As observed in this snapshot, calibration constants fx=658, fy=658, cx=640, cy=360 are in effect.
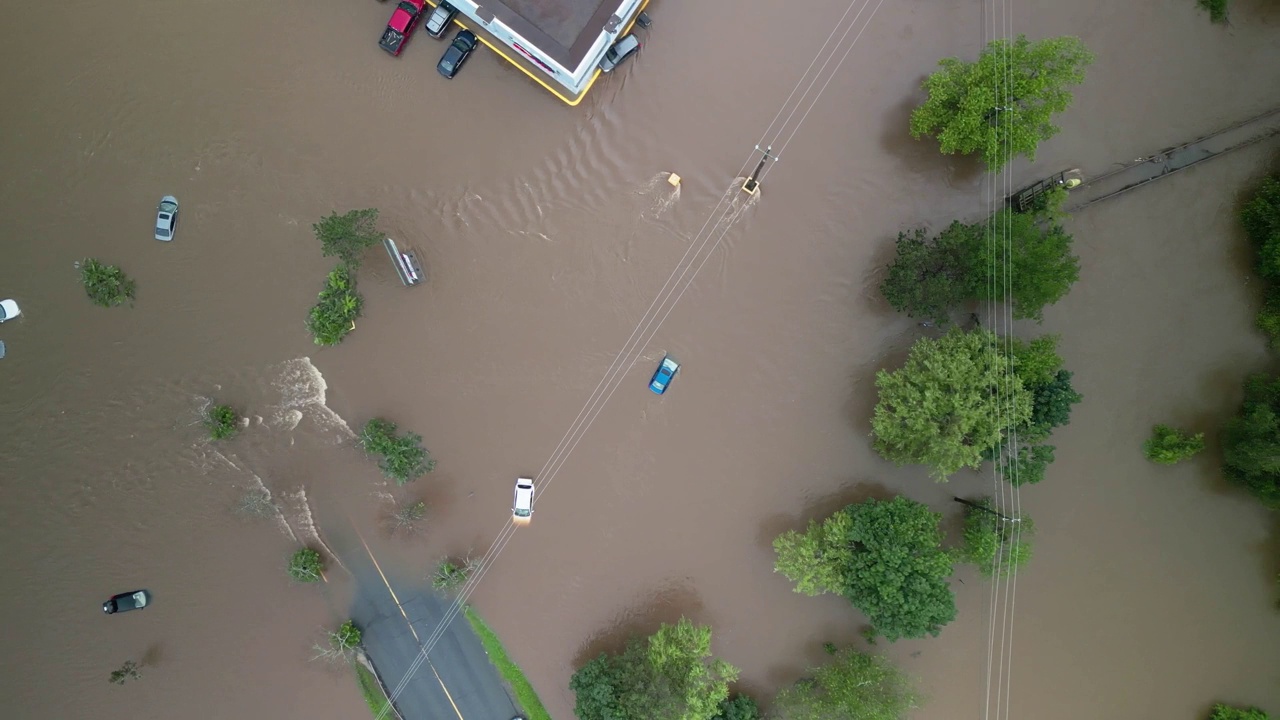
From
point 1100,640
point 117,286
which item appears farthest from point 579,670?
point 117,286

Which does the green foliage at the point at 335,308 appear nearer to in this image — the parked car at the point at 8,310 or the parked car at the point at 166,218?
the parked car at the point at 166,218

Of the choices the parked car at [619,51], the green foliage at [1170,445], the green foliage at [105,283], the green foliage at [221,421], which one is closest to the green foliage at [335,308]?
the green foliage at [221,421]

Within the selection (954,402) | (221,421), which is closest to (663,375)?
(954,402)

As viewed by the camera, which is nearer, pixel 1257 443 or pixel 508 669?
pixel 1257 443

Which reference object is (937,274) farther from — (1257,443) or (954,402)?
(1257,443)

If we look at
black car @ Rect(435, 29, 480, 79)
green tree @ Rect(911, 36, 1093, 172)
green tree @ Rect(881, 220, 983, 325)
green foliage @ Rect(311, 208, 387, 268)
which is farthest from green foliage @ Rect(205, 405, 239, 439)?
green tree @ Rect(911, 36, 1093, 172)

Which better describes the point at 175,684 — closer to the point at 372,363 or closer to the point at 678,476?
the point at 372,363

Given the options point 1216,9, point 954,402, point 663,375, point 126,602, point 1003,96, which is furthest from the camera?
point 1216,9
